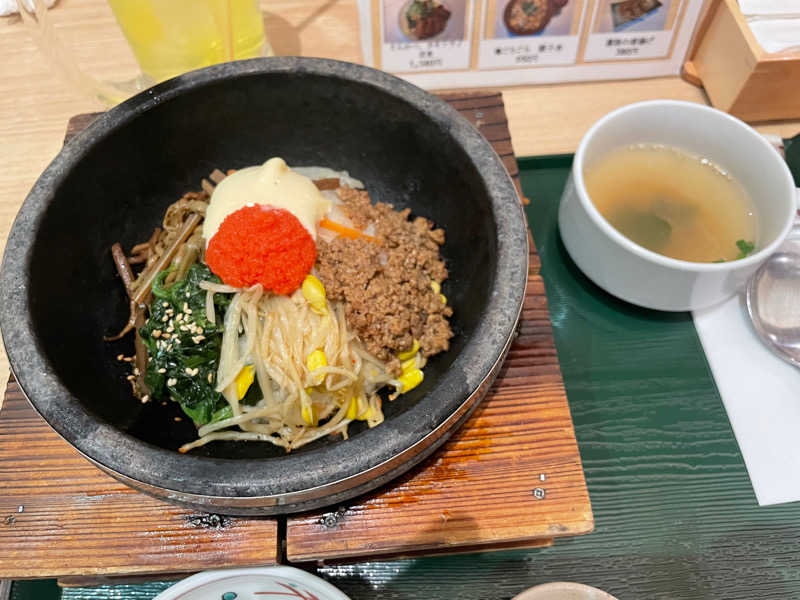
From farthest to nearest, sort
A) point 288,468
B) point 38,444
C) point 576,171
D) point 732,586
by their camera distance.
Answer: point 576,171 → point 732,586 → point 38,444 → point 288,468

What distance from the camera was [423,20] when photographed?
1930mm

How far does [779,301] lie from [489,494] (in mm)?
1169

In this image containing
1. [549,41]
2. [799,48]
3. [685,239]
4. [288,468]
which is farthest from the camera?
[549,41]

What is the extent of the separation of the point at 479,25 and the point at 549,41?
284 millimetres

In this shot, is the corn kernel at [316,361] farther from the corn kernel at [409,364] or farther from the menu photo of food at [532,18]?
the menu photo of food at [532,18]

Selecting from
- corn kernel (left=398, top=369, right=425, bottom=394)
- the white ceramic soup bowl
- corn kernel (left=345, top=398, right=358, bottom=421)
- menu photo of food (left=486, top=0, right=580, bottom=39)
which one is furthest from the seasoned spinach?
menu photo of food (left=486, top=0, right=580, bottom=39)

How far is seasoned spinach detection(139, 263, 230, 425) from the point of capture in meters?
1.45

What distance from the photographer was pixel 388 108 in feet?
5.28

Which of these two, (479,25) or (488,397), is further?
(479,25)

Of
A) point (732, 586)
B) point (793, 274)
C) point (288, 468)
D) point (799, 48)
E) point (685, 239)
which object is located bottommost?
point (732, 586)

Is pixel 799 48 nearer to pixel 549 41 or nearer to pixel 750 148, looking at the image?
pixel 750 148

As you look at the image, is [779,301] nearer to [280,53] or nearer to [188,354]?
[188,354]

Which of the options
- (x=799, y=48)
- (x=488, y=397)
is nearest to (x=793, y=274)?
(x=799, y=48)

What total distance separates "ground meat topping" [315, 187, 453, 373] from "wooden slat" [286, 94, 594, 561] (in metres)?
0.25
